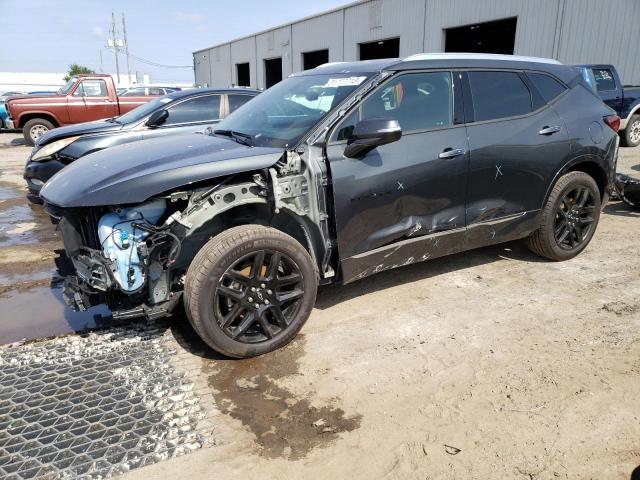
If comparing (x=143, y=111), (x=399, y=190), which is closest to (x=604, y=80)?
(x=143, y=111)

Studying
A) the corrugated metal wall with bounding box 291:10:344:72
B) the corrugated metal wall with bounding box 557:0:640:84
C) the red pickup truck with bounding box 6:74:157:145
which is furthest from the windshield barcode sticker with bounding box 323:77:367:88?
the corrugated metal wall with bounding box 291:10:344:72

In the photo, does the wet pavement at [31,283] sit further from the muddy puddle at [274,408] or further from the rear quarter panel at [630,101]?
the rear quarter panel at [630,101]

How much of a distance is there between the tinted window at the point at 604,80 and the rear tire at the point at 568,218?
8.60 meters

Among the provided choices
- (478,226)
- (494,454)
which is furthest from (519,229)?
(494,454)

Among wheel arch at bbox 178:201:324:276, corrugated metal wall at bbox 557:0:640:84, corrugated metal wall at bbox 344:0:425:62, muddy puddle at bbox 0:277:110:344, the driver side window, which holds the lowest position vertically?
muddy puddle at bbox 0:277:110:344

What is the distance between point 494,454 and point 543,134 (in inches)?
118

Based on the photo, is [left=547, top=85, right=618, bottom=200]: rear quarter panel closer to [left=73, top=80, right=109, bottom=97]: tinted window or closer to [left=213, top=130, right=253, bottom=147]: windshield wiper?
[left=213, top=130, right=253, bottom=147]: windshield wiper

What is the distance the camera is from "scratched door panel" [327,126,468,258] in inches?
132

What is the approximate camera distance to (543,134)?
4.28 metres

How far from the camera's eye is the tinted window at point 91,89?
46.6 feet

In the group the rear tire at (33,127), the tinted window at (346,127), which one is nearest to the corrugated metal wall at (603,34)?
the tinted window at (346,127)

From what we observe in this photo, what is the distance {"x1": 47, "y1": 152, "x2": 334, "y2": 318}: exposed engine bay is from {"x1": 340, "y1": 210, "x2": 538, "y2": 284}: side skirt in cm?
47

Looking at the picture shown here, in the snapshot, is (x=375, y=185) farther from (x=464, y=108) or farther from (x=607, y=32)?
(x=607, y=32)

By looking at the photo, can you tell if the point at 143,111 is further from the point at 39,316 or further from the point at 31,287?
the point at 39,316
